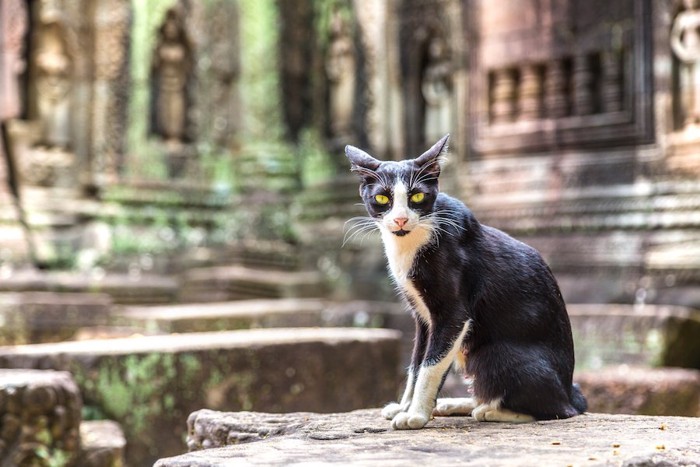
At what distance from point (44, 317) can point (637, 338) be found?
489cm

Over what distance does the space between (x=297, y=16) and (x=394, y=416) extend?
10.5 metres

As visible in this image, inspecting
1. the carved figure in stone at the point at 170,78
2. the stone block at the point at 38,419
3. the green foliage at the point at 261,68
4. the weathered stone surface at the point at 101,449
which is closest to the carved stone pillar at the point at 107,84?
the carved figure in stone at the point at 170,78

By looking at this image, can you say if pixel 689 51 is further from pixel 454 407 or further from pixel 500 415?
pixel 500 415

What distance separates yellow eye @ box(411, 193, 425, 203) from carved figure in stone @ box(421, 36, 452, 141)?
26.2ft

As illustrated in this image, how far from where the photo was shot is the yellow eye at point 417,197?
2.94 m

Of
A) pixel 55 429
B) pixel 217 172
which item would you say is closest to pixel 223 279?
pixel 217 172

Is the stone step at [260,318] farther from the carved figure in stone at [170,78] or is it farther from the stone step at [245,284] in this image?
the carved figure in stone at [170,78]

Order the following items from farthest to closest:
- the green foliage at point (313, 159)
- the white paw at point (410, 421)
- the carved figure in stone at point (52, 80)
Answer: the green foliage at point (313, 159), the carved figure in stone at point (52, 80), the white paw at point (410, 421)

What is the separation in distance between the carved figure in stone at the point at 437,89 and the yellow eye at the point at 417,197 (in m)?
8.00

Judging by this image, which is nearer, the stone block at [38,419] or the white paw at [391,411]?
the white paw at [391,411]

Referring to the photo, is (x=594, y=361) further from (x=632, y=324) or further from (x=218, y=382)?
(x=218, y=382)

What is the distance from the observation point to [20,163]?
11.2 m

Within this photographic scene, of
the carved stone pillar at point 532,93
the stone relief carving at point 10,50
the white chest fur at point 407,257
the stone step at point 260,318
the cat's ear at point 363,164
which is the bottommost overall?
the stone step at point 260,318

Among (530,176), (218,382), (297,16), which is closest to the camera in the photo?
(218,382)
